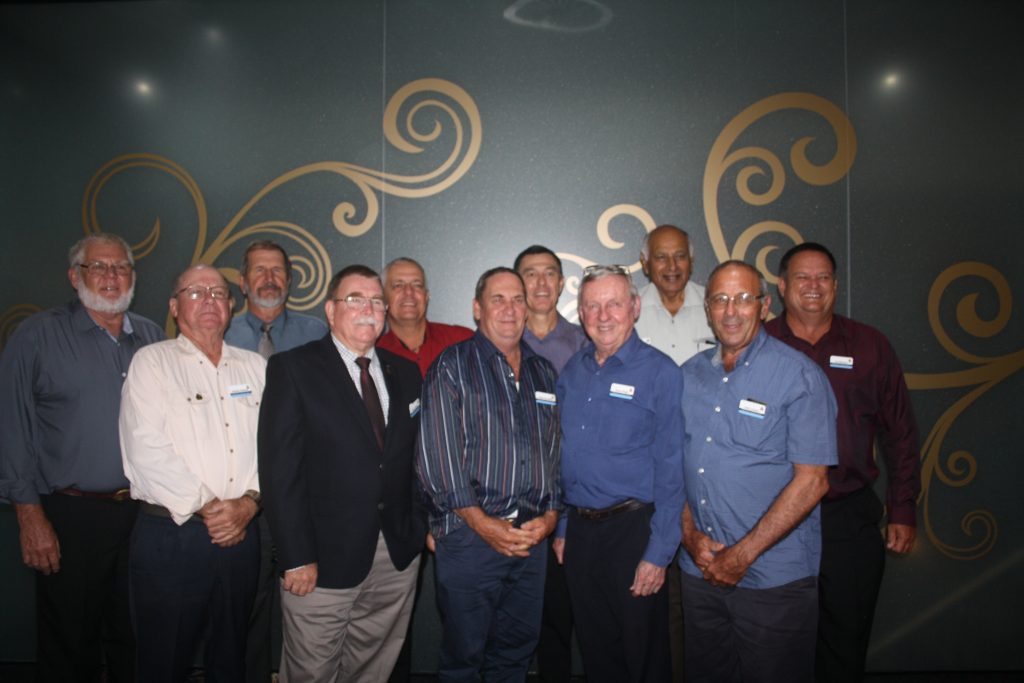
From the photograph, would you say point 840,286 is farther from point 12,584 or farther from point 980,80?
point 12,584

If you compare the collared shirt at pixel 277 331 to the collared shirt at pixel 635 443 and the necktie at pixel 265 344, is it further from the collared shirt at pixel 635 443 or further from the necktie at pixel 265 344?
the collared shirt at pixel 635 443

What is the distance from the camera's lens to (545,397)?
262 cm

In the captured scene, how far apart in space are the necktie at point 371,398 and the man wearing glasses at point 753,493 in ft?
4.33

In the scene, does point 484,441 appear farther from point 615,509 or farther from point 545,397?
point 615,509

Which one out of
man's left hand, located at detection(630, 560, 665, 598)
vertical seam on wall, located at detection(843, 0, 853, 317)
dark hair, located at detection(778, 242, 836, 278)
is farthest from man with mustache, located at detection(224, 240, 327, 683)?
vertical seam on wall, located at detection(843, 0, 853, 317)

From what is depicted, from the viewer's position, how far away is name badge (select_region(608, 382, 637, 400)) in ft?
8.00

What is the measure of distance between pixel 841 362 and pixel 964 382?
5.86ft

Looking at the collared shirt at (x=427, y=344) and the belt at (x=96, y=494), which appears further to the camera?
the collared shirt at (x=427, y=344)

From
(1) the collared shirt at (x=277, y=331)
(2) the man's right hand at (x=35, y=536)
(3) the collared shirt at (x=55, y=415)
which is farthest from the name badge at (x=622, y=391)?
(2) the man's right hand at (x=35, y=536)

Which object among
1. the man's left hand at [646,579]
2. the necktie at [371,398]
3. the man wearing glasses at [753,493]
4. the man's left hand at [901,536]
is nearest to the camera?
the man wearing glasses at [753,493]

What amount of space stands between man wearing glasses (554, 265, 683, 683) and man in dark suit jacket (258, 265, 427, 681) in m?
0.78

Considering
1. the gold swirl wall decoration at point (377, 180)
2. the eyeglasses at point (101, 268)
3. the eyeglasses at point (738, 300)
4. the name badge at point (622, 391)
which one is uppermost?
the gold swirl wall decoration at point (377, 180)

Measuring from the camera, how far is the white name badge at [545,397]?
2617 millimetres

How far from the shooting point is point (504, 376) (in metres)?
2.59
